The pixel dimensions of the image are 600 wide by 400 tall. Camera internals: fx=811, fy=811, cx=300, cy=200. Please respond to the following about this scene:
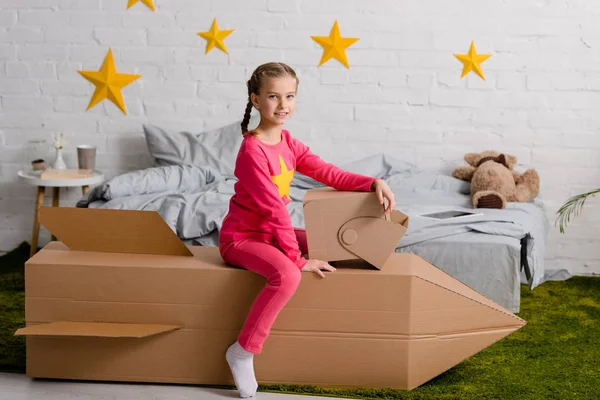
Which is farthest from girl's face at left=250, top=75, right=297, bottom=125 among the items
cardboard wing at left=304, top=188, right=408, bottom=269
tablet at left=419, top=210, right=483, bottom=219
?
tablet at left=419, top=210, right=483, bottom=219

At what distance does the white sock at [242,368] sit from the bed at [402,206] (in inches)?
34.8

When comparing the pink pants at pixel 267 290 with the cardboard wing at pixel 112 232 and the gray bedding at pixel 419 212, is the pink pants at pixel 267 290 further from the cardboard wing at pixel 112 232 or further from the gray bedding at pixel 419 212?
the gray bedding at pixel 419 212

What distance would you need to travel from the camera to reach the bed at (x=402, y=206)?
2934mm

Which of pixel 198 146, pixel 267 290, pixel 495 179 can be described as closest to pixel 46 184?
pixel 198 146

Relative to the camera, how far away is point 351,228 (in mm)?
2246

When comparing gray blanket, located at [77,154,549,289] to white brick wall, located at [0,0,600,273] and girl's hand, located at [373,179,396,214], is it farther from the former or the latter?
girl's hand, located at [373,179,396,214]

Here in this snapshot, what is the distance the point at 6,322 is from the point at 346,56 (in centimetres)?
203

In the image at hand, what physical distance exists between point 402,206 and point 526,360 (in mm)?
972

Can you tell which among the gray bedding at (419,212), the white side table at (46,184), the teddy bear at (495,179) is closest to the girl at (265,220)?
the gray bedding at (419,212)

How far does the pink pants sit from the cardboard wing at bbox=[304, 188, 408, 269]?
0.12 metres

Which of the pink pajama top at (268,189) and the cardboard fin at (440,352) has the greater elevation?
the pink pajama top at (268,189)


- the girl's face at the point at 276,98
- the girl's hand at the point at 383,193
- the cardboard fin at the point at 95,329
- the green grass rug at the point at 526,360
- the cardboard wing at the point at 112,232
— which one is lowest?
the green grass rug at the point at 526,360

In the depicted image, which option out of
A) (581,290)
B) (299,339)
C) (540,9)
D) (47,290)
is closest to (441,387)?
(299,339)

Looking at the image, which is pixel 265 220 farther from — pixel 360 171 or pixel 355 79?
pixel 355 79
